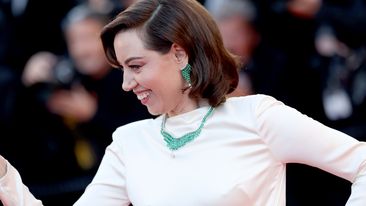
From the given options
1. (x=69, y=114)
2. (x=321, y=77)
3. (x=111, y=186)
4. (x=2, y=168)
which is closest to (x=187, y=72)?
(x=111, y=186)

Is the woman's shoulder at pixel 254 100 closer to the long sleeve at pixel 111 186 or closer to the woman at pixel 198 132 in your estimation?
the woman at pixel 198 132

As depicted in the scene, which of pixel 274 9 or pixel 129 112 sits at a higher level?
pixel 274 9

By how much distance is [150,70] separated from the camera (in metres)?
3.22

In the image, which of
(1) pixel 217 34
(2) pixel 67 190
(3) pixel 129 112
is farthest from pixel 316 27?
(1) pixel 217 34

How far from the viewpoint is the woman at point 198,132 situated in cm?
311

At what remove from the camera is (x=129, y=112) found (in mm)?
5293

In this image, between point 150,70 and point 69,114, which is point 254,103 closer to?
point 150,70

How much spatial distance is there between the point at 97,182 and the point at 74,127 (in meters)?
2.04

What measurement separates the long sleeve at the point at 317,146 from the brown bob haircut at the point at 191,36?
213mm

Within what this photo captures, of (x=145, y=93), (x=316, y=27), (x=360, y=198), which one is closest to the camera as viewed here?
(x=360, y=198)

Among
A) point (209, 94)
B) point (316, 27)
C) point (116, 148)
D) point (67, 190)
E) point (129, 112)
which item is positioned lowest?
point (67, 190)

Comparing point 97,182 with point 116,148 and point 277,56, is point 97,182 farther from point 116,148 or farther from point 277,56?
point 277,56

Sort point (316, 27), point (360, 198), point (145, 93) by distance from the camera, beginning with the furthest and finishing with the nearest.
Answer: point (316, 27) < point (145, 93) < point (360, 198)

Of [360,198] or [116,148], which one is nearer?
[360,198]
